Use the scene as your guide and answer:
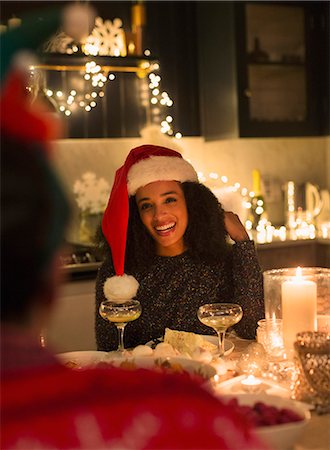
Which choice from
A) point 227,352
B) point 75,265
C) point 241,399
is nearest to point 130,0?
point 75,265

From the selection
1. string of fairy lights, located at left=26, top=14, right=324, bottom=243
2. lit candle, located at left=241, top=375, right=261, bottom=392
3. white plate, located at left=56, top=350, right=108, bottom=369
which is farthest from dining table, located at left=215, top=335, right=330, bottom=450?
string of fairy lights, located at left=26, top=14, right=324, bottom=243

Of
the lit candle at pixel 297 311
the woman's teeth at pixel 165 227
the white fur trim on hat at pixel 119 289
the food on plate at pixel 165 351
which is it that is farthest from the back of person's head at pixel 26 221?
the woman's teeth at pixel 165 227

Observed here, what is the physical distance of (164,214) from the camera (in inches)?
82.9

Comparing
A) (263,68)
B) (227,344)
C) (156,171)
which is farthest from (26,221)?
(263,68)

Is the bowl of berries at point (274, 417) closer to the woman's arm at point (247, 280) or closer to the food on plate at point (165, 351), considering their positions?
the food on plate at point (165, 351)

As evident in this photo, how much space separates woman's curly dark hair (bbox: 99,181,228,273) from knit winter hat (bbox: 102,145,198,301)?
0.07 metres

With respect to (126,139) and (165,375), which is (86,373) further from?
(126,139)

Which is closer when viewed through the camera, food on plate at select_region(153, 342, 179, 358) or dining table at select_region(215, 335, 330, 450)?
dining table at select_region(215, 335, 330, 450)

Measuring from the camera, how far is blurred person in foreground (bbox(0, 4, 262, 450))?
0.51 meters

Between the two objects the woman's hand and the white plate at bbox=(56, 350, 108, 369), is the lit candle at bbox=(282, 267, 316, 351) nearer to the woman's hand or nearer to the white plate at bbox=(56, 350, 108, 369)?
the white plate at bbox=(56, 350, 108, 369)

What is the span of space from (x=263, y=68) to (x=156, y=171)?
192 cm

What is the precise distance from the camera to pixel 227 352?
1488 millimetres

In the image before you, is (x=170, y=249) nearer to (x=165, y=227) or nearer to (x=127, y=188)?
(x=165, y=227)

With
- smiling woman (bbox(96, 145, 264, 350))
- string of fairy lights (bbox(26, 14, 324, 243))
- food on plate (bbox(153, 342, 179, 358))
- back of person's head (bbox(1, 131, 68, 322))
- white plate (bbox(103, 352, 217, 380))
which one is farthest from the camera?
string of fairy lights (bbox(26, 14, 324, 243))
